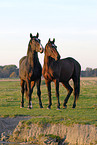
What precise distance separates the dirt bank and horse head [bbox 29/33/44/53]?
3680 mm

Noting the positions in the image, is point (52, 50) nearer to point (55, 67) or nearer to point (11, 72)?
point (55, 67)

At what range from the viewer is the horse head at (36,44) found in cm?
1565

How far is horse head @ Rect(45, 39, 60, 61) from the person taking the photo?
50.2 ft

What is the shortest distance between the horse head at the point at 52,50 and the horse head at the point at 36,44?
0.26 m

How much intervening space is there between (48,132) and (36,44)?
511 cm

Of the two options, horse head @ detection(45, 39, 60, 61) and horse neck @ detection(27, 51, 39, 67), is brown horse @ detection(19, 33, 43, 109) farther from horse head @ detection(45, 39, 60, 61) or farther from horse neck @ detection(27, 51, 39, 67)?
horse head @ detection(45, 39, 60, 61)

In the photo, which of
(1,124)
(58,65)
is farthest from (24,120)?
(58,65)

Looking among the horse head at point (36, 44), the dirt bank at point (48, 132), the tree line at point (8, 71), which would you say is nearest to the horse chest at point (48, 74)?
the horse head at point (36, 44)

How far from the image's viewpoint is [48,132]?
38.7 ft

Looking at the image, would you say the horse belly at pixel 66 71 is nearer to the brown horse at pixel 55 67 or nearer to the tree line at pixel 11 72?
the brown horse at pixel 55 67

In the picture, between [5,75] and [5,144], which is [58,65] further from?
[5,75]

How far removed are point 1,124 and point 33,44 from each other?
14.1 ft

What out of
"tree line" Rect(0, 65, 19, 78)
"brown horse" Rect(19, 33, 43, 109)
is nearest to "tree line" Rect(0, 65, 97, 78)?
"tree line" Rect(0, 65, 19, 78)

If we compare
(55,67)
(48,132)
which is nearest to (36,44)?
(55,67)
